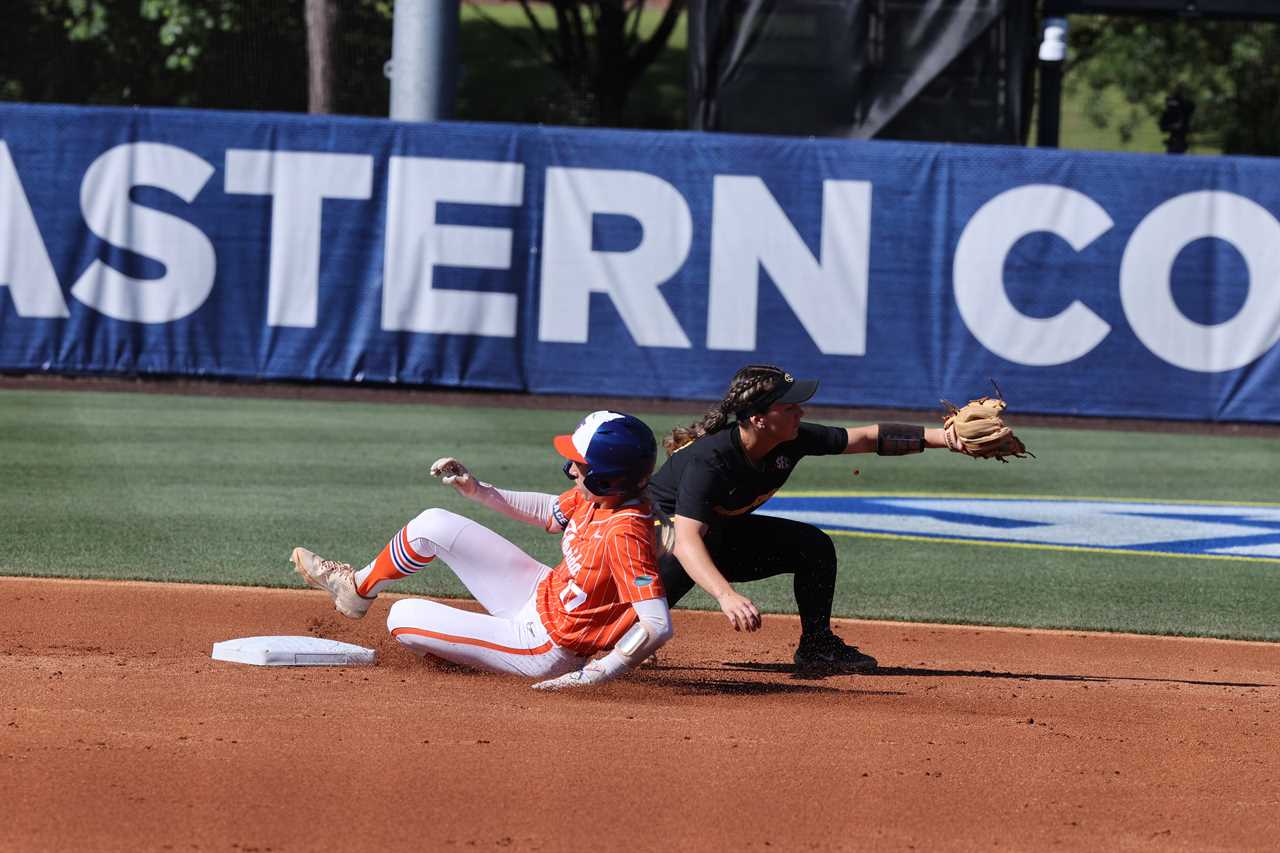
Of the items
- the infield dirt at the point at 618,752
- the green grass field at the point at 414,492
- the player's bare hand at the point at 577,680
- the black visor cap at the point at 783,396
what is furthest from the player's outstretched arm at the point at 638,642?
the green grass field at the point at 414,492

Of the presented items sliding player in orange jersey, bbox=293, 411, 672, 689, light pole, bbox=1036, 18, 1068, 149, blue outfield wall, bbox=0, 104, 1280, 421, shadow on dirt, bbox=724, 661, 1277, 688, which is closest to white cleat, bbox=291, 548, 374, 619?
sliding player in orange jersey, bbox=293, 411, 672, 689

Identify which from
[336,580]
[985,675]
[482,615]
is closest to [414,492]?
[336,580]

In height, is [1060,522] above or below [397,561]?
below

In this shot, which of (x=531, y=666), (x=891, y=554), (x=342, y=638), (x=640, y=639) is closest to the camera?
(x=640, y=639)

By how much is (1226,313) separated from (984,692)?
11179mm

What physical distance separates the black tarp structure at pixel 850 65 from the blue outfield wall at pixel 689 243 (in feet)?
7.86

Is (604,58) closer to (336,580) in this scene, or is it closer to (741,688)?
(336,580)

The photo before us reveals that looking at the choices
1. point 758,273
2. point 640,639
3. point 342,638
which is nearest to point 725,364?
point 758,273

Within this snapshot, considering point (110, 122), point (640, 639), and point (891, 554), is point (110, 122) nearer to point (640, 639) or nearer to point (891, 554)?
point (891, 554)

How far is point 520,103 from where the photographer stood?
1636 inches

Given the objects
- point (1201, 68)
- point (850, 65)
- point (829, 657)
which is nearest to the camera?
point (829, 657)

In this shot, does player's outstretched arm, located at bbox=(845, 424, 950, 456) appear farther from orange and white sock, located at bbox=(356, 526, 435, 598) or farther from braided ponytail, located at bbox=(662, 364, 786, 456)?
orange and white sock, located at bbox=(356, 526, 435, 598)

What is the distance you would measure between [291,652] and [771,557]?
2042 millimetres

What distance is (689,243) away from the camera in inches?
683
